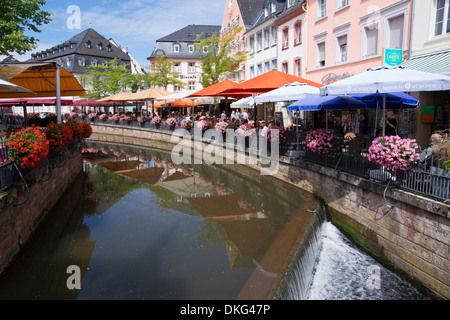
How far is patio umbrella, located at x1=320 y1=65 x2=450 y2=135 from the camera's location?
6.61 metres

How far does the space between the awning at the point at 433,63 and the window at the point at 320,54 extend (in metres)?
7.59

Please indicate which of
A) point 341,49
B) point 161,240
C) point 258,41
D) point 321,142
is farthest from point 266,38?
point 161,240

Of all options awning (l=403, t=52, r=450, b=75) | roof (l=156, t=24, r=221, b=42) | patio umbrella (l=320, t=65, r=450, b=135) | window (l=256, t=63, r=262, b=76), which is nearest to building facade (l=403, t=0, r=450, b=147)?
awning (l=403, t=52, r=450, b=75)

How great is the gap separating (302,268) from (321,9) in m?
17.9

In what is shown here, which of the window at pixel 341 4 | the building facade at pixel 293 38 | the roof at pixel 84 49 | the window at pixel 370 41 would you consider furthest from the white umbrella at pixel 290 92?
the roof at pixel 84 49

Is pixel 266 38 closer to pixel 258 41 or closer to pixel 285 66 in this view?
pixel 258 41

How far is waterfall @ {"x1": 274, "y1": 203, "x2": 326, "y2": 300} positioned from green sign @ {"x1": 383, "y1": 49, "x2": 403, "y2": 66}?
23.7 ft

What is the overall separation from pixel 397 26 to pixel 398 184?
1033 centimetres

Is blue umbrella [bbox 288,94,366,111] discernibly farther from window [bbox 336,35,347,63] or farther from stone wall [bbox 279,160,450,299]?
window [bbox 336,35,347,63]

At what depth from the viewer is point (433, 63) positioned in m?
11.2

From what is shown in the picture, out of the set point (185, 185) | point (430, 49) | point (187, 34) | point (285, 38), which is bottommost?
point (185, 185)

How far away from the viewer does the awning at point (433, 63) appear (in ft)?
34.1

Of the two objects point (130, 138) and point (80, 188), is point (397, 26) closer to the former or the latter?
point (80, 188)

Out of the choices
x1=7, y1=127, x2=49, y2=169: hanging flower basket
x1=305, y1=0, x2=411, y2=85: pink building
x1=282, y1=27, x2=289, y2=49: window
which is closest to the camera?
x1=7, y1=127, x2=49, y2=169: hanging flower basket
